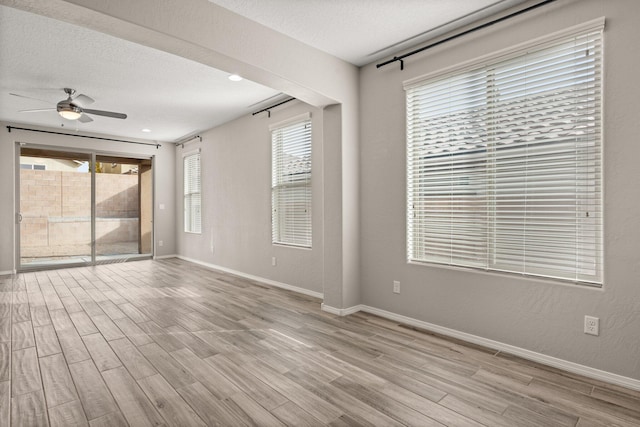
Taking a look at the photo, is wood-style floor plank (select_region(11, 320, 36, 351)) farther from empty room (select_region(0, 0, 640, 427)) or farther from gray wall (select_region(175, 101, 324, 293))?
gray wall (select_region(175, 101, 324, 293))

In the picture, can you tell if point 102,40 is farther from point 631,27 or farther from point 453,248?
point 631,27

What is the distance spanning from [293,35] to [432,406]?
312 centimetres

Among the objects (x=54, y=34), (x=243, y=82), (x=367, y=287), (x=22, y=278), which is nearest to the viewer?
(x=54, y=34)

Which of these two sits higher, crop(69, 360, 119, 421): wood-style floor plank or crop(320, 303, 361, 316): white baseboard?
crop(320, 303, 361, 316): white baseboard

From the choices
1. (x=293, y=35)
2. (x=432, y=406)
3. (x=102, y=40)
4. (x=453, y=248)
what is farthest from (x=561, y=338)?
(x=102, y=40)

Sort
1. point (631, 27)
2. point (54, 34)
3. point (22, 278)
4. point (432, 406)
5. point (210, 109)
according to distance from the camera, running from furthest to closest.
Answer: point (22, 278), point (210, 109), point (54, 34), point (631, 27), point (432, 406)

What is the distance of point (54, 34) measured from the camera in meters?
2.98

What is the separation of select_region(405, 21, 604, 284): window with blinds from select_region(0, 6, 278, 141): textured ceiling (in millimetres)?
2477

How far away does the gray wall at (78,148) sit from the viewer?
589cm

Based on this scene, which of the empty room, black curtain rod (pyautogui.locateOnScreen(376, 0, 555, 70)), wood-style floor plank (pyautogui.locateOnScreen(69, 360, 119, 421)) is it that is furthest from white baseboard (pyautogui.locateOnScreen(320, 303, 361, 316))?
black curtain rod (pyautogui.locateOnScreen(376, 0, 555, 70))

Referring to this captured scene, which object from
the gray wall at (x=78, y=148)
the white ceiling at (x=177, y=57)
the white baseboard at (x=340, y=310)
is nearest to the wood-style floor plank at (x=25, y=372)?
the white baseboard at (x=340, y=310)

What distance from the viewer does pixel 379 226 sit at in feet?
11.6

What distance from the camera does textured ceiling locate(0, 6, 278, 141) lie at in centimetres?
304

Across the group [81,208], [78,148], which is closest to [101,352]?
[81,208]
